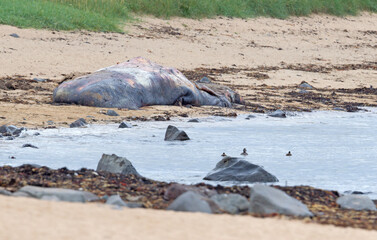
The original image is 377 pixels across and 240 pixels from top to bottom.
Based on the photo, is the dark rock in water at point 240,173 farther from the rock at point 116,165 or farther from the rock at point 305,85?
the rock at point 305,85

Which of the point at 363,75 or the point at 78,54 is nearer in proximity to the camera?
the point at 78,54

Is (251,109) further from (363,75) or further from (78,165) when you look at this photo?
(363,75)

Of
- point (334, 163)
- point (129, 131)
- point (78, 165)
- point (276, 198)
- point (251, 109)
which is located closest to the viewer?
point (276, 198)

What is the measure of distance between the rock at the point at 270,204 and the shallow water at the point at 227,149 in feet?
5.45

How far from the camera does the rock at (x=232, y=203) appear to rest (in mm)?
4074

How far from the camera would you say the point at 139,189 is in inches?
185

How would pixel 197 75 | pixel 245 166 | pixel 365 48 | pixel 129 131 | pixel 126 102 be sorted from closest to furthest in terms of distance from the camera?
pixel 245 166 → pixel 129 131 → pixel 126 102 → pixel 197 75 → pixel 365 48

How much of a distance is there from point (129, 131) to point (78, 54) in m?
5.90

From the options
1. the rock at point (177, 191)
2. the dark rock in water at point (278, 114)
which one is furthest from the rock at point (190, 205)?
the dark rock in water at point (278, 114)

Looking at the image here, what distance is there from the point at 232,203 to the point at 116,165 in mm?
1633

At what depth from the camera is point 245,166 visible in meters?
5.84

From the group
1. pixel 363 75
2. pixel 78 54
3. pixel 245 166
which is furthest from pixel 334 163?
pixel 363 75

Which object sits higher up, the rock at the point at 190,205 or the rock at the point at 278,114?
the rock at the point at 190,205

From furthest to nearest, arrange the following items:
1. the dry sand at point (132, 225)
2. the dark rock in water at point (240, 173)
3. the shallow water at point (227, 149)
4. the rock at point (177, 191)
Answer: the shallow water at point (227, 149) → the dark rock in water at point (240, 173) → the rock at point (177, 191) → the dry sand at point (132, 225)
